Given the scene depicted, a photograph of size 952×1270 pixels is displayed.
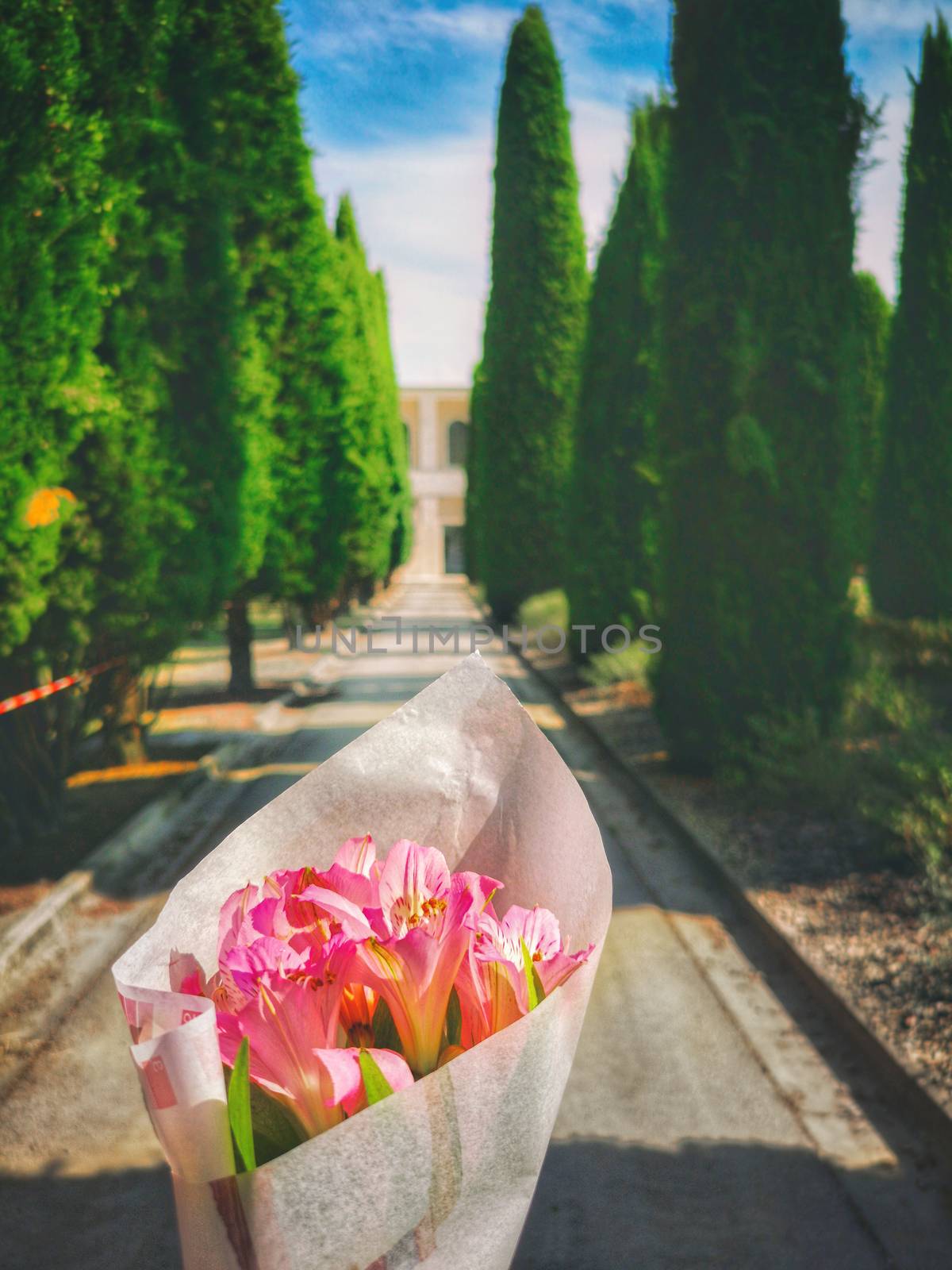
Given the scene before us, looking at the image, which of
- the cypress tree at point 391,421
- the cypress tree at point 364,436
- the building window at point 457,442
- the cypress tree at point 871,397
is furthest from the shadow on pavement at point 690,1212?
the building window at point 457,442

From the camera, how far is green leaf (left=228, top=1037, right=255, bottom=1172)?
73 cm

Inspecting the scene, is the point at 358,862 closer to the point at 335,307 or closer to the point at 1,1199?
the point at 1,1199

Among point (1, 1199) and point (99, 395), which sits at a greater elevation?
point (99, 395)

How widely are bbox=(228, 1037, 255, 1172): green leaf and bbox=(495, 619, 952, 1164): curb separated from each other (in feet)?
10.1

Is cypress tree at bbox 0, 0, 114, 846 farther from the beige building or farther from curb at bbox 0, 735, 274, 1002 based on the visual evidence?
the beige building

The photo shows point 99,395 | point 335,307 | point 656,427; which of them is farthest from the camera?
point 335,307

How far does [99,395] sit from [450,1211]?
6009 millimetres

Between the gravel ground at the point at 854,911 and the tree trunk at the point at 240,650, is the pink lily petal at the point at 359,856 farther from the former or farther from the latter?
the tree trunk at the point at 240,650

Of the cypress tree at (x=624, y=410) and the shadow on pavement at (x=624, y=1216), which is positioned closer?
the shadow on pavement at (x=624, y=1216)

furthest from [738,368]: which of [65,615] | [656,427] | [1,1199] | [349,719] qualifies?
[1,1199]

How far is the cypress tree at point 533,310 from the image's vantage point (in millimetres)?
19406

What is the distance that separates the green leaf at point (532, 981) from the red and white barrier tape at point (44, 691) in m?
5.88

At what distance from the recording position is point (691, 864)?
251 inches

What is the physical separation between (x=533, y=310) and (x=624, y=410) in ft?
24.9
